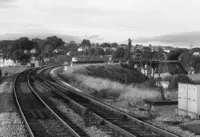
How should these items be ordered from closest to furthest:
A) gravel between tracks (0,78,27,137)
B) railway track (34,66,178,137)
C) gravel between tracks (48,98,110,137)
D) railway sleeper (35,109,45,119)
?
1. railway track (34,66,178,137)
2. gravel between tracks (48,98,110,137)
3. gravel between tracks (0,78,27,137)
4. railway sleeper (35,109,45,119)

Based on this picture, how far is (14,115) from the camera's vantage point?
1366cm

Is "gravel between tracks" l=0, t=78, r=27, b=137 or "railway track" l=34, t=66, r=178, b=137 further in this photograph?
"gravel between tracks" l=0, t=78, r=27, b=137

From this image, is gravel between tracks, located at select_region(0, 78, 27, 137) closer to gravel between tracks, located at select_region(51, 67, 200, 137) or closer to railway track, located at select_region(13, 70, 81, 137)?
railway track, located at select_region(13, 70, 81, 137)

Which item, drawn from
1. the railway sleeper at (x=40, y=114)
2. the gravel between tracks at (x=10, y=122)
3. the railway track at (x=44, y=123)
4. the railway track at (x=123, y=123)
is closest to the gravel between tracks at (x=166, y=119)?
the railway track at (x=123, y=123)

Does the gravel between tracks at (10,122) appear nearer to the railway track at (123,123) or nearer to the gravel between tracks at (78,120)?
the gravel between tracks at (78,120)

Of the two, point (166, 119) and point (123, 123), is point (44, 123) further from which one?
point (166, 119)

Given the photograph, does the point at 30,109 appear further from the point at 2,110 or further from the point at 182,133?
the point at 182,133

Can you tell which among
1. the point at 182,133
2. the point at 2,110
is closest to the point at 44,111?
the point at 2,110

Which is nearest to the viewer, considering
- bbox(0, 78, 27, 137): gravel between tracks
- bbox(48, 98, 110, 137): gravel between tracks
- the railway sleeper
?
bbox(48, 98, 110, 137): gravel between tracks

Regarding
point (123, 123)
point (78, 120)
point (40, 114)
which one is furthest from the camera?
point (40, 114)

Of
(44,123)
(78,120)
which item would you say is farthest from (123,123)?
(44,123)

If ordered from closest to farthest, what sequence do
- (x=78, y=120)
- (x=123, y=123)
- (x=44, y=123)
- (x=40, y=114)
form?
1. (x=123, y=123)
2. (x=44, y=123)
3. (x=78, y=120)
4. (x=40, y=114)

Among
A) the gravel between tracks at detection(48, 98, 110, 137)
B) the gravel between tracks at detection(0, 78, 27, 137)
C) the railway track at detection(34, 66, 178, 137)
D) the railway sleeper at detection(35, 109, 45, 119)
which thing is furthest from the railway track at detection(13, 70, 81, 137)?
the railway track at detection(34, 66, 178, 137)

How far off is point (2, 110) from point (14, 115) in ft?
5.64
